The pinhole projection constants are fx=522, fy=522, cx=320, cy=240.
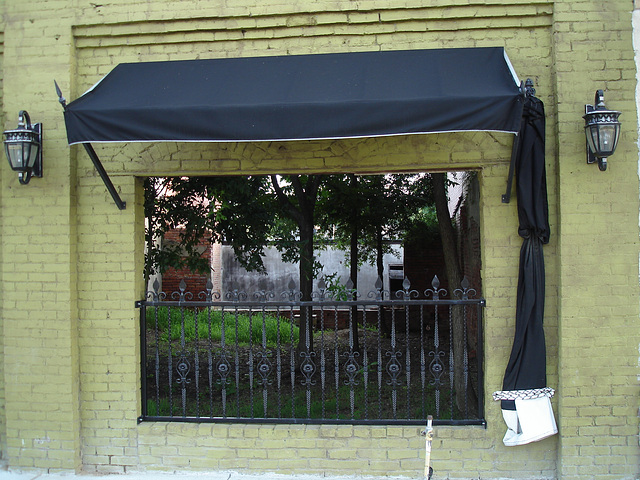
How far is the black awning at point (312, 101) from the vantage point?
139 inches

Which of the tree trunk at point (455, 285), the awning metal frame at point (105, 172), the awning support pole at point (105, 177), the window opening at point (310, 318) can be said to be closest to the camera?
the awning metal frame at point (105, 172)

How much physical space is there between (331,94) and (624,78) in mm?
2351

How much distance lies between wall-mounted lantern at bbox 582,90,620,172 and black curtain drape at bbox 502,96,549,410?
34cm

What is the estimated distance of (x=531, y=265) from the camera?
13.3 ft

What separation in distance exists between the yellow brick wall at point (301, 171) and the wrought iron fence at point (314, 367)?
233 mm

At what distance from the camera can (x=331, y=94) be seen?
3.70m

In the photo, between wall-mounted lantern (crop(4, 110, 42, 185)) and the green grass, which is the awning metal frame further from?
the green grass

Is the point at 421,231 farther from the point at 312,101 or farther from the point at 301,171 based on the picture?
the point at 312,101

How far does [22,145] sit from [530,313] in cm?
427

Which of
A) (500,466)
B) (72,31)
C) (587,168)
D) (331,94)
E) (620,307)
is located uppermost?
(72,31)

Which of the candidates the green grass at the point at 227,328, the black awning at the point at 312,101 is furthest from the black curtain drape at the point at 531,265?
the green grass at the point at 227,328

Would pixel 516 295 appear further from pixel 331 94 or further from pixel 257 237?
pixel 257 237

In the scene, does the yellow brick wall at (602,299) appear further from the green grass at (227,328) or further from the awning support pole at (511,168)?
the green grass at (227,328)

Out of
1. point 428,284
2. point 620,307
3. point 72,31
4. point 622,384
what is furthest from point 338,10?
point 428,284
